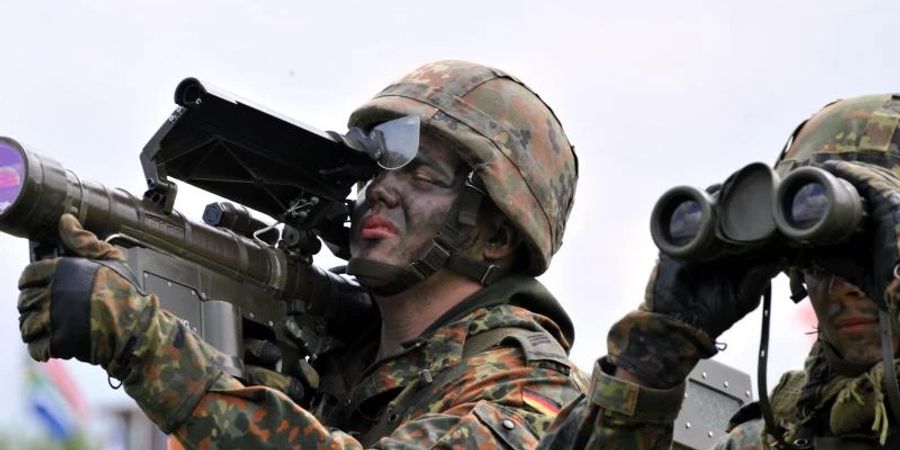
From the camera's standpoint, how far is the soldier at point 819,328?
5.70 metres

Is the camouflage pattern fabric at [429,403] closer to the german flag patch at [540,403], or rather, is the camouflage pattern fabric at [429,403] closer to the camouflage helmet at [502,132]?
the german flag patch at [540,403]

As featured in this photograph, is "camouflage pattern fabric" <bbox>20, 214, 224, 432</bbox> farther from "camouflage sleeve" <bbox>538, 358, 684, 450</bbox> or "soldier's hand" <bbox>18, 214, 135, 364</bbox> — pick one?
"camouflage sleeve" <bbox>538, 358, 684, 450</bbox>

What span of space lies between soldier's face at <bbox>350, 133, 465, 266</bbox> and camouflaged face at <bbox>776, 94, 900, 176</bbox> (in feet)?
7.19

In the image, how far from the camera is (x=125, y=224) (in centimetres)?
831

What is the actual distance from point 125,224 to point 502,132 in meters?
1.78

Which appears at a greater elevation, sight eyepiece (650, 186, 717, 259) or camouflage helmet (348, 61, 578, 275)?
sight eyepiece (650, 186, 717, 259)

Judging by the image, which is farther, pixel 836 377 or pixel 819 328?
pixel 819 328

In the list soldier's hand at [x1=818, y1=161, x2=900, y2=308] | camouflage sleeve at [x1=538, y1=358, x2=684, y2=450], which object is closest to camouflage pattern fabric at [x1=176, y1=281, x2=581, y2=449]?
camouflage sleeve at [x1=538, y1=358, x2=684, y2=450]

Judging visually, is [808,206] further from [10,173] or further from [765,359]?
[10,173]

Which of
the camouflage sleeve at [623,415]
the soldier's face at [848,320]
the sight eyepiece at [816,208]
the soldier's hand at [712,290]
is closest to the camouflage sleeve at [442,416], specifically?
the soldier's face at [848,320]

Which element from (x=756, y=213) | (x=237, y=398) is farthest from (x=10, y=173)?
(x=756, y=213)

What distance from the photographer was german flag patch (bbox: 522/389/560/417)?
848cm

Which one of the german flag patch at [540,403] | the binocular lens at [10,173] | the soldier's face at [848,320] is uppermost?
the soldier's face at [848,320]

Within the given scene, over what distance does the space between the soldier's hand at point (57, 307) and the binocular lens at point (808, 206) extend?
3.02 m
